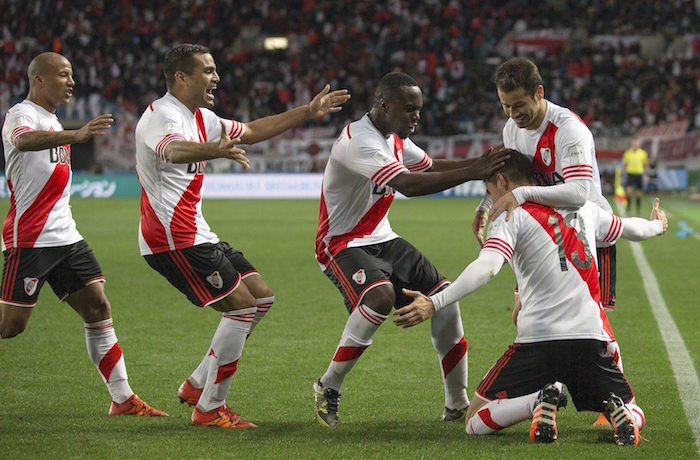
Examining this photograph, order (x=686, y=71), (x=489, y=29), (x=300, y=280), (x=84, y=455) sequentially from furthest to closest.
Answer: (x=489, y=29) < (x=686, y=71) < (x=300, y=280) < (x=84, y=455)

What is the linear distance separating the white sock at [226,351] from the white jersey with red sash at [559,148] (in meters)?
1.79

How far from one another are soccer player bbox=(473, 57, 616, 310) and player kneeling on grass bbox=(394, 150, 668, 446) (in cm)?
10

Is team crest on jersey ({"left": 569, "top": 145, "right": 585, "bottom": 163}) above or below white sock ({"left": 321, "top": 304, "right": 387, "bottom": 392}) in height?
above

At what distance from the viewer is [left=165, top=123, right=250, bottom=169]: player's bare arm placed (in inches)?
190

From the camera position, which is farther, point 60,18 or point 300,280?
point 60,18

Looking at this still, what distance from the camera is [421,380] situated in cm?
668

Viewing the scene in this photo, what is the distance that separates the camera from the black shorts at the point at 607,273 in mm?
5938

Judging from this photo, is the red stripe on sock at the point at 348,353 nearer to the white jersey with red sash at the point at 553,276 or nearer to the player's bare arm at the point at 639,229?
the white jersey with red sash at the point at 553,276

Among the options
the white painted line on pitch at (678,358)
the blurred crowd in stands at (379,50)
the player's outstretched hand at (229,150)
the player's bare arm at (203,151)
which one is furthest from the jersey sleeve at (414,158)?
the blurred crowd in stands at (379,50)

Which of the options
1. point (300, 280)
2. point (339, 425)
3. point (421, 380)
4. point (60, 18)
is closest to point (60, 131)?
point (339, 425)

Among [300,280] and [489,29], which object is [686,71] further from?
[300,280]

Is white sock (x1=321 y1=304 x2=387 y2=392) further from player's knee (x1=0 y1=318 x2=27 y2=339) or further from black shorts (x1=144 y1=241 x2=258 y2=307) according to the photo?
player's knee (x1=0 y1=318 x2=27 y2=339)

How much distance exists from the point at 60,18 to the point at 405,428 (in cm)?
3744

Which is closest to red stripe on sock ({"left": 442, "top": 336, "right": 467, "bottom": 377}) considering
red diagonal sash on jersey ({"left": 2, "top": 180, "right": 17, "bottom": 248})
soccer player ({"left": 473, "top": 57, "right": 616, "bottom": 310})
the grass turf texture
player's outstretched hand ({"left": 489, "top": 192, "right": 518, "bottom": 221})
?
the grass turf texture
